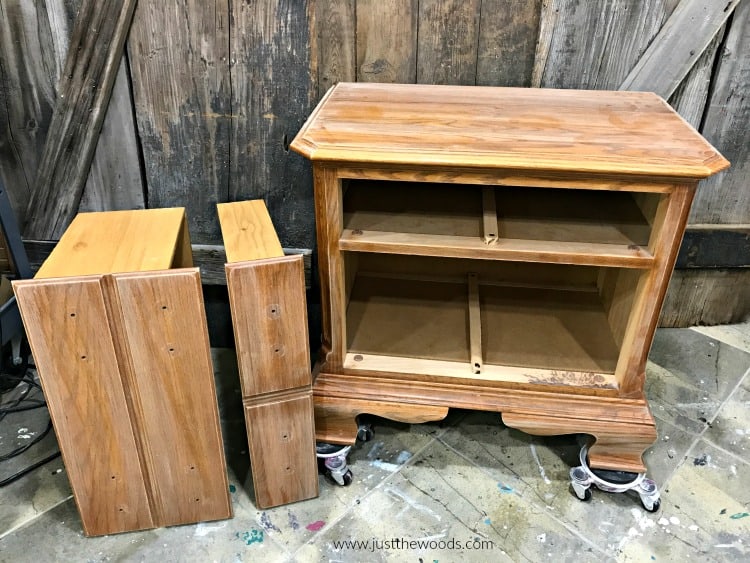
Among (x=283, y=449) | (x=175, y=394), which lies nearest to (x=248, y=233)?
(x=175, y=394)

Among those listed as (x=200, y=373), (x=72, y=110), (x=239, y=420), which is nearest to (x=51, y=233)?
(x=72, y=110)

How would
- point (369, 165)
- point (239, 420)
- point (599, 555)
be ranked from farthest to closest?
1. point (239, 420)
2. point (599, 555)
3. point (369, 165)

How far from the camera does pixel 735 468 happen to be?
58.4 inches

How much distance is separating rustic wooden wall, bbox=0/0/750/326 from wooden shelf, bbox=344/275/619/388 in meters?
0.37

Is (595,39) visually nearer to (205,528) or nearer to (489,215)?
(489,215)

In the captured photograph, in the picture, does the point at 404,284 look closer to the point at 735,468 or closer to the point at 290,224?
the point at 290,224

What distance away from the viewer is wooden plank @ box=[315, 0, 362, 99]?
4.78 feet

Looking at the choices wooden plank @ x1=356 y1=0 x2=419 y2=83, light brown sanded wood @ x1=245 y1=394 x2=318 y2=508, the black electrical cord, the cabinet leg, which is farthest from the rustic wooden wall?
the cabinet leg

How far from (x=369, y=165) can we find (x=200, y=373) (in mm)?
506

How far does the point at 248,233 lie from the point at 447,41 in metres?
0.70

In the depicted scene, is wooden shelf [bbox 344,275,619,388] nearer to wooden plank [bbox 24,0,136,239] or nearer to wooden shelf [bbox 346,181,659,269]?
wooden shelf [bbox 346,181,659,269]

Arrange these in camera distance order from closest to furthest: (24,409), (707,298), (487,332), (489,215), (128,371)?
(128,371) < (489,215) < (487,332) < (24,409) < (707,298)

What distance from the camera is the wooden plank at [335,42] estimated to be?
1.46 meters

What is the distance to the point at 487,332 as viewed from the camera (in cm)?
151
